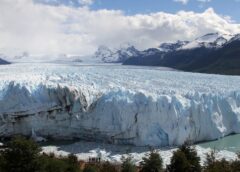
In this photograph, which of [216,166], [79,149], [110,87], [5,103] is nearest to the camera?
[216,166]

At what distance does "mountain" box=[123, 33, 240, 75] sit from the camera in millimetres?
109500

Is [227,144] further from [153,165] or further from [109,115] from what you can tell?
[153,165]

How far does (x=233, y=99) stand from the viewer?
106 feet

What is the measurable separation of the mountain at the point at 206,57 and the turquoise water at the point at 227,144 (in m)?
65.6

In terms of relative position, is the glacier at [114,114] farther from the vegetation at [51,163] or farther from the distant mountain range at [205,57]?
the distant mountain range at [205,57]

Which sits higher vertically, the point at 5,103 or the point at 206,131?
the point at 5,103

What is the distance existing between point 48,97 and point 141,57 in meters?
151

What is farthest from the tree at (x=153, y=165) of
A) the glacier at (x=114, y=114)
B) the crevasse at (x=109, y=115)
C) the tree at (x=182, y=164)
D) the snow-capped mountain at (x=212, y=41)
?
the snow-capped mountain at (x=212, y=41)

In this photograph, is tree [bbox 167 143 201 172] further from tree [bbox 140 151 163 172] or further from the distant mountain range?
the distant mountain range

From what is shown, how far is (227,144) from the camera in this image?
96.6ft

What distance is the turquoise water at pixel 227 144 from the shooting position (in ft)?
93.2

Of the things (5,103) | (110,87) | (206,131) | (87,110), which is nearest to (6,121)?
(5,103)

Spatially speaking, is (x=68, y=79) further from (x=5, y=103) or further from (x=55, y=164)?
(x=55, y=164)

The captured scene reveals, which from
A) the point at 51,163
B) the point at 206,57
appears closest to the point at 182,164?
the point at 51,163
